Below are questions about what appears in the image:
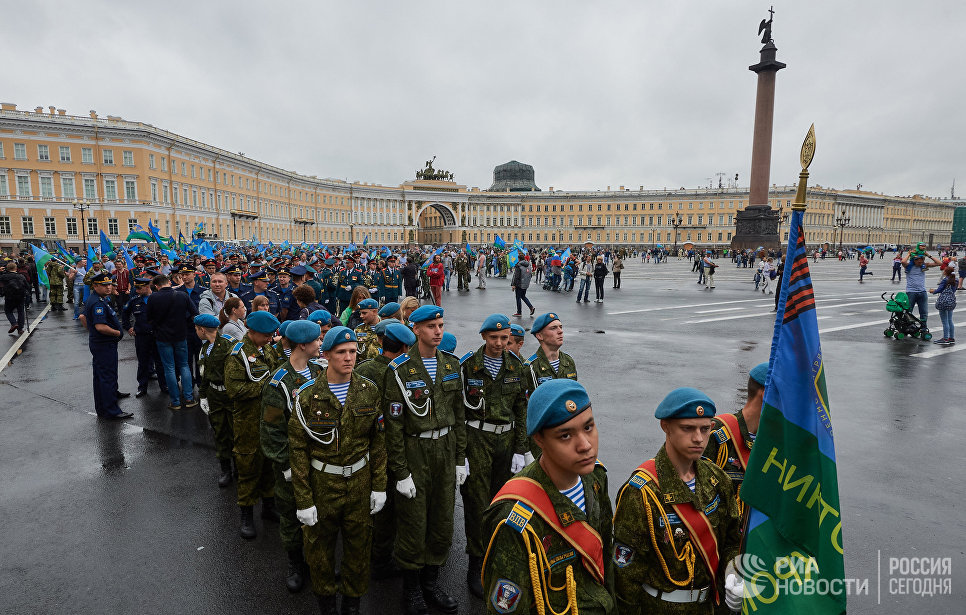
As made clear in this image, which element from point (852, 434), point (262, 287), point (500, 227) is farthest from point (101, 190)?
point (500, 227)

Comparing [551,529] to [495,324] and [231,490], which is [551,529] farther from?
[231,490]

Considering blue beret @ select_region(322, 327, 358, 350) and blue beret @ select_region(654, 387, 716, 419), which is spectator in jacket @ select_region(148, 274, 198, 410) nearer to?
blue beret @ select_region(322, 327, 358, 350)

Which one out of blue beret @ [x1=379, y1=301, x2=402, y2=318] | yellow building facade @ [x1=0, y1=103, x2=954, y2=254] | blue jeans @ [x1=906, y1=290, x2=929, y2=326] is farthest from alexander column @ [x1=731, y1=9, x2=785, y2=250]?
blue beret @ [x1=379, y1=301, x2=402, y2=318]

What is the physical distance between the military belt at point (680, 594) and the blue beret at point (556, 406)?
3.36 ft

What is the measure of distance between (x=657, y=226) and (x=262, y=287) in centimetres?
11837

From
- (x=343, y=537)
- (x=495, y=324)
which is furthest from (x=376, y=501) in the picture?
(x=495, y=324)

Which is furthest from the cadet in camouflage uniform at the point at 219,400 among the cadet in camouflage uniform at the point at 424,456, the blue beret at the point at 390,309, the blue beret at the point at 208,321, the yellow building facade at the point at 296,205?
the yellow building facade at the point at 296,205

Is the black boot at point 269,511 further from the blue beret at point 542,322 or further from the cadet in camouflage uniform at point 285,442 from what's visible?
the blue beret at point 542,322

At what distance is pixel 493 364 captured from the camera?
412cm

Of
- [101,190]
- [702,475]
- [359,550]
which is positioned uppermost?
[101,190]

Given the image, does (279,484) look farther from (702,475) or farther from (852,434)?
(852,434)

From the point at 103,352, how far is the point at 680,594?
832 cm

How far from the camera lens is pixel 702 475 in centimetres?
232

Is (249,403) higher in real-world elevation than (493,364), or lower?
lower
